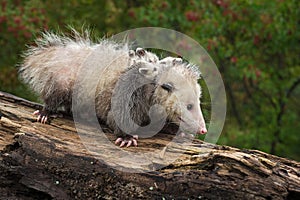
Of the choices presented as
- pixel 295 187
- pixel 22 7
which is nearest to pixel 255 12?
pixel 22 7

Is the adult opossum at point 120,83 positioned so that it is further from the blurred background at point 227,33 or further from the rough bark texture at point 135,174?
the blurred background at point 227,33

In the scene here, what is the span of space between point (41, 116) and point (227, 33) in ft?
15.2

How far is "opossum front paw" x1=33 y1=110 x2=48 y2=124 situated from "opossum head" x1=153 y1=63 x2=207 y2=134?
99cm

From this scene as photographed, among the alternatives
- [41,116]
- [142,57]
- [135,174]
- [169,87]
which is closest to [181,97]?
[169,87]

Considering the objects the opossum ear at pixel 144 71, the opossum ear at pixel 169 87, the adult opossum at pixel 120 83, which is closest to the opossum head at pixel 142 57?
the adult opossum at pixel 120 83

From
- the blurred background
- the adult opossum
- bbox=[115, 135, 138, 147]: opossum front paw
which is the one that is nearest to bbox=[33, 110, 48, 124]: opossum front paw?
the adult opossum

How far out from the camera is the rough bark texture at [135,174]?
3439 mm

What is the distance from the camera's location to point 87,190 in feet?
11.8

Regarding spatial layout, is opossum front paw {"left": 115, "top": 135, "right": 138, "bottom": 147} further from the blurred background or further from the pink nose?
the blurred background

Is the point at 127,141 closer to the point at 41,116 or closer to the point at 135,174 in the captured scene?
the point at 135,174

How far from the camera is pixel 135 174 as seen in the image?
3611mm

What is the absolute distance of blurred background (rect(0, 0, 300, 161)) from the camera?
7348 millimetres

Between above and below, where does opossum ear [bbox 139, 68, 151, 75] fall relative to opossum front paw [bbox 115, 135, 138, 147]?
above

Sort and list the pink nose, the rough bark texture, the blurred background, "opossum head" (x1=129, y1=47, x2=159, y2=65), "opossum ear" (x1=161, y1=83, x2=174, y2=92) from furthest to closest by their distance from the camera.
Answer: the blurred background < "opossum head" (x1=129, y1=47, x2=159, y2=65) < "opossum ear" (x1=161, y1=83, x2=174, y2=92) < the pink nose < the rough bark texture
